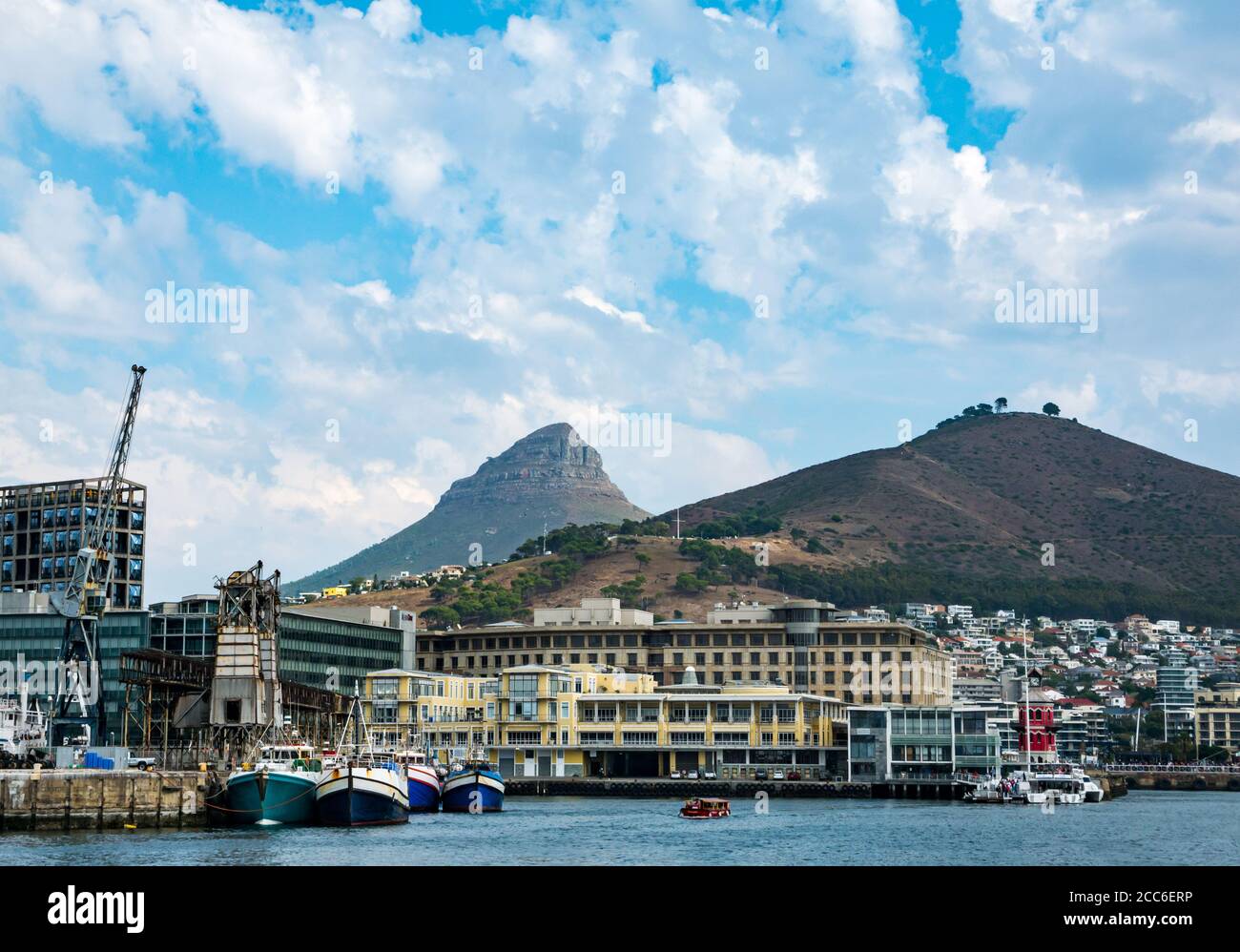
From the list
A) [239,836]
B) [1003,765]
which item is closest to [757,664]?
[1003,765]

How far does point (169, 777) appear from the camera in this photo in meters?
Answer: 93.4

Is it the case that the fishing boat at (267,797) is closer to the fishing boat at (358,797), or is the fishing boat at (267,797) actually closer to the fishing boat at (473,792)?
the fishing boat at (358,797)

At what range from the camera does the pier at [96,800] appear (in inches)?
3401

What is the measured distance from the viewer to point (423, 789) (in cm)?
11731

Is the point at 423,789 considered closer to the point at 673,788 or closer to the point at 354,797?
the point at 354,797

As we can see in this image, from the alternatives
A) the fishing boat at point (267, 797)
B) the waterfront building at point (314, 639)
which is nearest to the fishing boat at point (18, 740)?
the fishing boat at point (267, 797)

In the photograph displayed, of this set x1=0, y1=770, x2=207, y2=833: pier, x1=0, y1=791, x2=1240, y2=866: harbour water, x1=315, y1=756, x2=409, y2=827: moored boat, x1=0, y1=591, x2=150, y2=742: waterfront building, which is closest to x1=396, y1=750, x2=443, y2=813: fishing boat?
x1=0, y1=791, x2=1240, y2=866: harbour water

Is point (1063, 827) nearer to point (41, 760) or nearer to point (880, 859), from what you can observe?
point (880, 859)

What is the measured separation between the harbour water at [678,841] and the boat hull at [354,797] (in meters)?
1.54

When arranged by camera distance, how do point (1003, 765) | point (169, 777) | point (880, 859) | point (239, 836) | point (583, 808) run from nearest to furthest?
point (880, 859) → point (239, 836) → point (169, 777) → point (583, 808) → point (1003, 765)

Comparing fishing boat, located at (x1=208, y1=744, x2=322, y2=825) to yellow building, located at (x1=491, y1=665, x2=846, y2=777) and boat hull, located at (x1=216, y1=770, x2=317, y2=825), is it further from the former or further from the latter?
yellow building, located at (x1=491, y1=665, x2=846, y2=777)

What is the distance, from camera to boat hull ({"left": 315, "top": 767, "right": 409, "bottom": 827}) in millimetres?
92812
